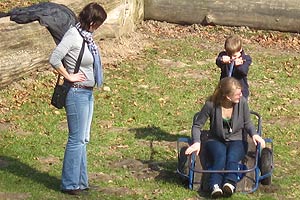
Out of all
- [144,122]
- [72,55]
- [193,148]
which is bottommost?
[144,122]

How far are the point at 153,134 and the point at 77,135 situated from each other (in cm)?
251

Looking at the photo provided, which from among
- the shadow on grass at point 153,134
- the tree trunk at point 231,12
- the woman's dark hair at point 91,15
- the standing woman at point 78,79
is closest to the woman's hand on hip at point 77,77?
the standing woman at point 78,79

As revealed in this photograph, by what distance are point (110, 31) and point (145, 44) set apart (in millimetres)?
827

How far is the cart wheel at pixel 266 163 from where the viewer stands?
795cm

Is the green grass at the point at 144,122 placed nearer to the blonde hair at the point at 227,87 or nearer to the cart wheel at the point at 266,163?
the cart wheel at the point at 266,163

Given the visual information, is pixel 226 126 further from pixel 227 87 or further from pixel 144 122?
pixel 144 122

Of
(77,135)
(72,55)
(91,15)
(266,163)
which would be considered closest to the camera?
(91,15)

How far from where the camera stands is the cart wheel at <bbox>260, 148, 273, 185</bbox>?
26.1ft

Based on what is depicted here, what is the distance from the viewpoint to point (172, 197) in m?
7.73

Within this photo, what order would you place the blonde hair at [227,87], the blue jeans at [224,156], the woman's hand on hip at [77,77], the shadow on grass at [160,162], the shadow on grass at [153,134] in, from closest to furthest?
the woman's hand on hip at [77,77], the blue jeans at [224,156], the blonde hair at [227,87], the shadow on grass at [160,162], the shadow on grass at [153,134]

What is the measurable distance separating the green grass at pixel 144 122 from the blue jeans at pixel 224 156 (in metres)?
0.21

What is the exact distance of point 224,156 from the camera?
7.96m

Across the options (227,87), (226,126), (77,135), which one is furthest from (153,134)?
(77,135)

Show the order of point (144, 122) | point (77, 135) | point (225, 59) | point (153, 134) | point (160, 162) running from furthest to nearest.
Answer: point (144, 122) → point (153, 134) → point (160, 162) → point (225, 59) → point (77, 135)
